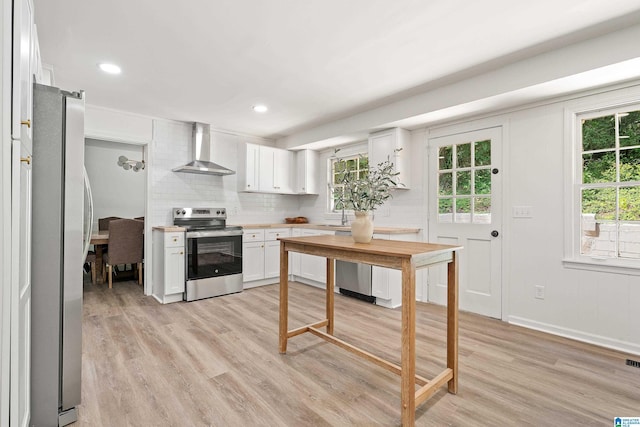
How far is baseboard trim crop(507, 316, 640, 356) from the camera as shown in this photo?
8.47ft

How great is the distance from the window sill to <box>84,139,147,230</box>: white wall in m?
7.06

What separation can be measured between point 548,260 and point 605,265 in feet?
1.33

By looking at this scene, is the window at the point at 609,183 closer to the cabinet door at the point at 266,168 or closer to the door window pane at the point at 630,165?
the door window pane at the point at 630,165

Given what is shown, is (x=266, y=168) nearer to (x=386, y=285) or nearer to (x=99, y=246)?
(x=386, y=285)

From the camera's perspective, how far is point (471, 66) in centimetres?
279

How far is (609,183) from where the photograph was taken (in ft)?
8.99

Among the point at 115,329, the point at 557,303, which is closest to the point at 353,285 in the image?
the point at 557,303

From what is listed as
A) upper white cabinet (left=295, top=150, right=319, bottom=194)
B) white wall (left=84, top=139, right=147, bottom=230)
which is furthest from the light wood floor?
white wall (left=84, top=139, right=147, bottom=230)

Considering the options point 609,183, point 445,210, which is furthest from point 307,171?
point 609,183

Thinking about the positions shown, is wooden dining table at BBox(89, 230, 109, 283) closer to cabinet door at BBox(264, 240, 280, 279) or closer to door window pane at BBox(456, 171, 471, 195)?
cabinet door at BBox(264, 240, 280, 279)

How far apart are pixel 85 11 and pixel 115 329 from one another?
2630mm

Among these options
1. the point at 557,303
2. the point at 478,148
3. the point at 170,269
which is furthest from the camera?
the point at 170,269

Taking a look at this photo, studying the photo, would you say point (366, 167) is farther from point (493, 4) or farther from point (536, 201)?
point (493, 4)

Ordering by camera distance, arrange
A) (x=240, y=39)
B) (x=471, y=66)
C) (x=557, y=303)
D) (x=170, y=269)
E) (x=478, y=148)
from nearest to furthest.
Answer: (x=240, y=39), (x=471, y=66), (x=557, y=303), (x=478, y=148), (x=170, y=269)
